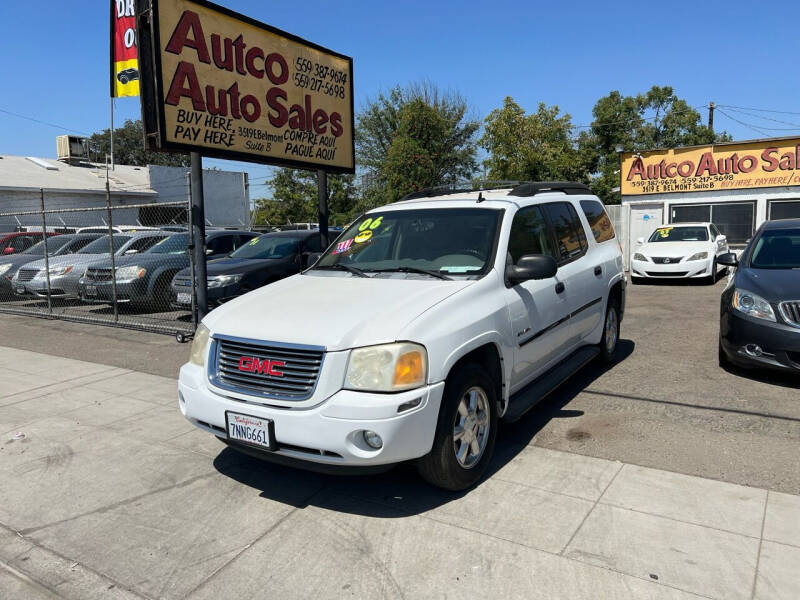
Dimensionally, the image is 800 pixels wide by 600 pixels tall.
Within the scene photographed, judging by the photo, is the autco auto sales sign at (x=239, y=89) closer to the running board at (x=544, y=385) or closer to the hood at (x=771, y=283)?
the running board at (x=544, y=385)

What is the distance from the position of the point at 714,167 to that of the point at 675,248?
7.69m

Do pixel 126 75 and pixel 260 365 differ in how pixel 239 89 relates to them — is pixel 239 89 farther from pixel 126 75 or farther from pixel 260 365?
pixel 126 75

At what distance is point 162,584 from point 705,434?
3852 mm

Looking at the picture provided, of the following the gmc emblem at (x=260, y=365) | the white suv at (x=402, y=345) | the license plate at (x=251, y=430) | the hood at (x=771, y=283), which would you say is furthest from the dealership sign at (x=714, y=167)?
the license plate at (x=251, y=430)

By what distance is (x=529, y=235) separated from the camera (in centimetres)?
→ 492

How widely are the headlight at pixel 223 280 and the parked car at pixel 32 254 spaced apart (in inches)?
224

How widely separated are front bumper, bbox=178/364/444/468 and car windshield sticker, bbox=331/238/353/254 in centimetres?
197

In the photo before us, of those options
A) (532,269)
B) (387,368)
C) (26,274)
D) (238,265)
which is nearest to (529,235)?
(532,269)

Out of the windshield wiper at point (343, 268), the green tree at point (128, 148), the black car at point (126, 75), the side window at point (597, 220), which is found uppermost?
the green tree at point (128, 148)

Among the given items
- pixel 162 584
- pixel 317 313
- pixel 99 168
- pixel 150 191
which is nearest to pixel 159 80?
pixel 317 313

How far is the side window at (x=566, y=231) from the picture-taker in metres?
5.42

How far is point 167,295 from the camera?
434 inches

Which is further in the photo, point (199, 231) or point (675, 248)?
point (675, 248)

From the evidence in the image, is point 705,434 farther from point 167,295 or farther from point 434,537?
point 167,295
